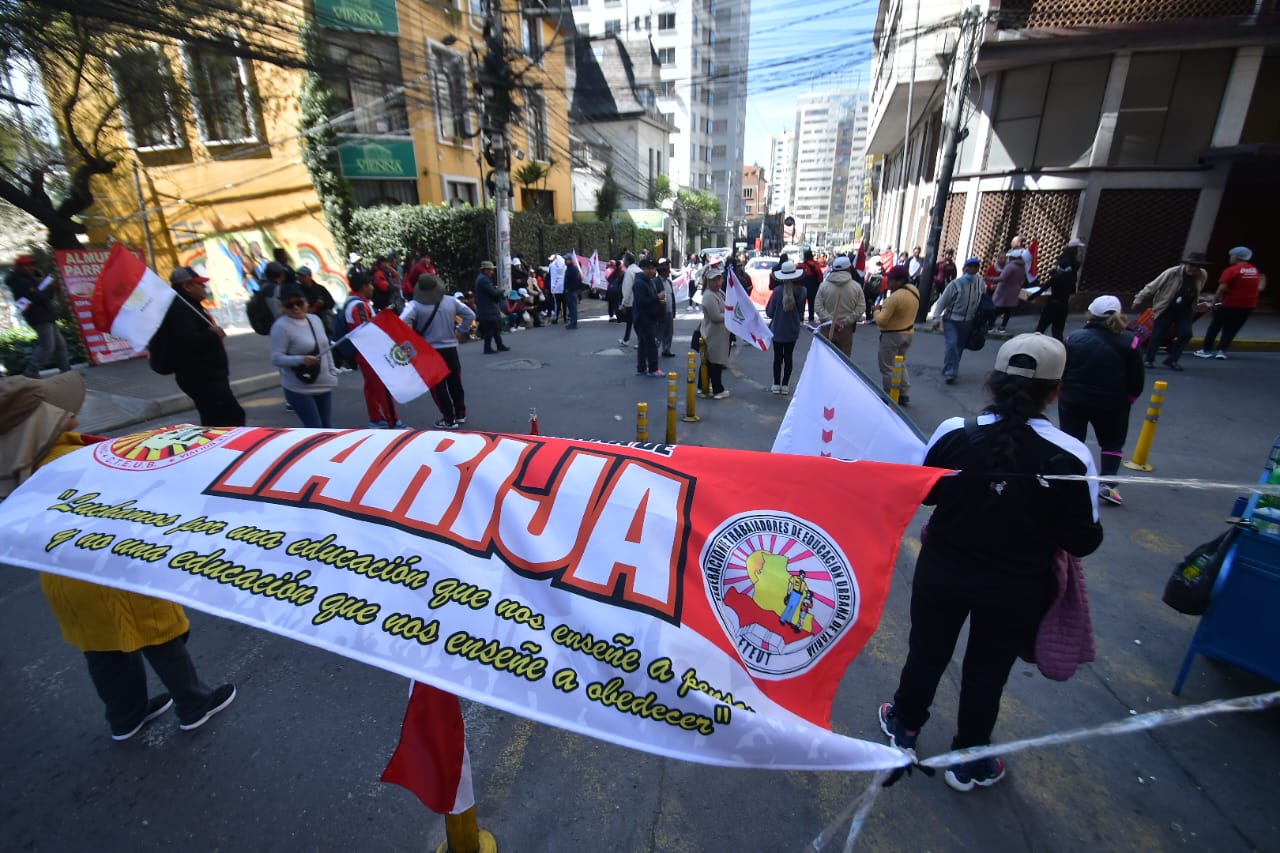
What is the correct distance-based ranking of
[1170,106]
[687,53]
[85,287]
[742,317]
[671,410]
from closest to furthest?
1. [671,410]
2. [742,317]
3. [85,287]
4. [1170,106]
5. [687,53]

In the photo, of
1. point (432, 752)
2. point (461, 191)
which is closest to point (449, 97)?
point (461, 191)

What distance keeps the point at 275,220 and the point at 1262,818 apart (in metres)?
21.1

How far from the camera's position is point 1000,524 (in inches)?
84.3

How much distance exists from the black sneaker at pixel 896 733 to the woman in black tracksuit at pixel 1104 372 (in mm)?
3270

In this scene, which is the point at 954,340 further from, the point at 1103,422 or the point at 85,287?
the point at 85,287

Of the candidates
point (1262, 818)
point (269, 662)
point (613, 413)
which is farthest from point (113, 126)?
point (1262, 818)

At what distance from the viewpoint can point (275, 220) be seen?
1702cm

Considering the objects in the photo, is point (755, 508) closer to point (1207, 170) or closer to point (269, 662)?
point (269, 662)

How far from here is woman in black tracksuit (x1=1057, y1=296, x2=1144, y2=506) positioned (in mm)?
4492

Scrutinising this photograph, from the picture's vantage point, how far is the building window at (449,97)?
54.3 ft

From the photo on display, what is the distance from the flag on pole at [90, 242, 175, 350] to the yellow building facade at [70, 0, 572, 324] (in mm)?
11600

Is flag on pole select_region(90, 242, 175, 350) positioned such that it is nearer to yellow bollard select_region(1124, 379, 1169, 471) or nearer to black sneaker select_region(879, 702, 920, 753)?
black sneaker select_region(879, 702, 920, 753)

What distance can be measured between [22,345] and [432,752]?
42.6 ft

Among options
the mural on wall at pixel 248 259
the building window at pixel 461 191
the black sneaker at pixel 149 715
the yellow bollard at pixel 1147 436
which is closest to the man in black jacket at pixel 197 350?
the black sneaker at pixel 149 715
